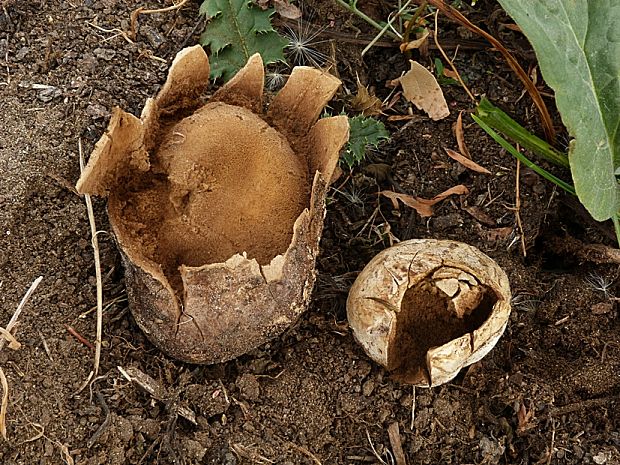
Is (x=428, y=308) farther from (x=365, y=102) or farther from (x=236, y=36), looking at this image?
(x=236, y=36)

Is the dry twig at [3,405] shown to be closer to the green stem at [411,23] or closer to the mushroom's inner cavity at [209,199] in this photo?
the mushroom's inner cavity at [209,199]

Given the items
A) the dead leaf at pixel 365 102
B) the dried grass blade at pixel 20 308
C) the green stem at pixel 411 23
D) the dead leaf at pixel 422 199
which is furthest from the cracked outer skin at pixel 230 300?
the green stem at pixel 411 23

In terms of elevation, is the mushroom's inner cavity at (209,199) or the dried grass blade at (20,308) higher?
the mushroom's inner cavity at (209,199)

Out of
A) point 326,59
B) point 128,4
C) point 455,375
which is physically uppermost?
point 128,4

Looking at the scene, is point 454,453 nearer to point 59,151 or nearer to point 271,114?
point 271,114

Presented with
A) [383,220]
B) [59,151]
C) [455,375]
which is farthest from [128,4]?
[455,375]

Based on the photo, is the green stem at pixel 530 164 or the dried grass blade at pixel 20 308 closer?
the dried grass blade at pixel 20 308

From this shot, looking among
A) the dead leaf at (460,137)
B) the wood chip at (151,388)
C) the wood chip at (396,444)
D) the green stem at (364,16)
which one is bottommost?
the wood chip at (396,444)

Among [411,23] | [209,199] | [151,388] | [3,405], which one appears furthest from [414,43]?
[3,405]
